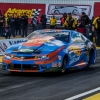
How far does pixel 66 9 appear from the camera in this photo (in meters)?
37.7

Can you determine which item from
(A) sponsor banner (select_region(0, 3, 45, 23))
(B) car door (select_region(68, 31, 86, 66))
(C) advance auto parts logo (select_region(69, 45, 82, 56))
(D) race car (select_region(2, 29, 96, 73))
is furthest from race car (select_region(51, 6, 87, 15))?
(C) advance auto parts logo (select_region(69, 45, 82, 56))

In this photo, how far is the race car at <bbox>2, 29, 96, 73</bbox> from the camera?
1372cm

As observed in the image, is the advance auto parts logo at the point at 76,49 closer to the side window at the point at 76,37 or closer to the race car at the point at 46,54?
the race car at the point at 46,54

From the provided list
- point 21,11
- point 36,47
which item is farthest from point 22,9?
point 36,47

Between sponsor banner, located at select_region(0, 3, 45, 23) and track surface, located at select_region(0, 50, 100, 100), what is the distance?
23.1 metres

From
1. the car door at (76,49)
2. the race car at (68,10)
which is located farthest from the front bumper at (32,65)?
the race car at (68,10)

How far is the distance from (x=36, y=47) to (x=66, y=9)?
23947 mm

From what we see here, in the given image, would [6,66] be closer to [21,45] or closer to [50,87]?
[21,45]

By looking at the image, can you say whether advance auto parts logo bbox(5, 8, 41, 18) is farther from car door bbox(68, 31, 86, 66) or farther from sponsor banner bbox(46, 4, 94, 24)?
car door bbox(68, 31, 86, 66)

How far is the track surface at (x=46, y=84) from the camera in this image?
1036cm

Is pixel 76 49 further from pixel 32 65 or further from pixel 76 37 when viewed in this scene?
pixel 32 65

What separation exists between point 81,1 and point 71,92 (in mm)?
28103

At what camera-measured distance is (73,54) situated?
14.9 m

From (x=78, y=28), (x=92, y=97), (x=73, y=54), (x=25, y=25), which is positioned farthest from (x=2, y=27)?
(x=92, y=97)
